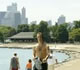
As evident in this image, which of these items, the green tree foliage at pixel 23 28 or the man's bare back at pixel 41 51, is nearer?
the man's bare back at pixel 41 51

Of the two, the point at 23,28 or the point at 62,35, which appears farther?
the point at 23,28

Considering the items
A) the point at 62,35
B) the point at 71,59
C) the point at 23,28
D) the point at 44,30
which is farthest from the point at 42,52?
the point at 23,28

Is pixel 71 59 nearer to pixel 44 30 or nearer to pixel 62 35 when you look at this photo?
pixel 62 35

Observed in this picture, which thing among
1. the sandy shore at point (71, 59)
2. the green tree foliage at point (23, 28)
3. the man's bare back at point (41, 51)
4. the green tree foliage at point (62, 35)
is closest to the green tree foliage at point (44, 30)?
the green tree foliage at point (62, 35)

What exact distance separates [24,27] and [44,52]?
12726 cm

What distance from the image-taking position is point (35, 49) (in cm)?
741

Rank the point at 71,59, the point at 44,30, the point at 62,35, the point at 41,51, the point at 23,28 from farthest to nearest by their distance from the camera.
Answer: the point at 23,28
the point at 44,30
the point at 62,35
the point at 71,59
the point at 41,51

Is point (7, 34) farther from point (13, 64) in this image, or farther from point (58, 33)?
point (13, 64)

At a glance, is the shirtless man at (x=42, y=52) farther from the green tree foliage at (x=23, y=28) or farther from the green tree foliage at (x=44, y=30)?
the green tree foliage at (x=23, y=28)

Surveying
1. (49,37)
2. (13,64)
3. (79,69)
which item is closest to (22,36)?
(49,37)

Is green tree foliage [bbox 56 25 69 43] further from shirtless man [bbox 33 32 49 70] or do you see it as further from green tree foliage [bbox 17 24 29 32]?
shirtless man [bbox 33 32 49 70]

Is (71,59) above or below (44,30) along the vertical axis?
below

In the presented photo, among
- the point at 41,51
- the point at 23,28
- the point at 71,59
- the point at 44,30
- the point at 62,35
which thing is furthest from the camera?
the point at 23,28

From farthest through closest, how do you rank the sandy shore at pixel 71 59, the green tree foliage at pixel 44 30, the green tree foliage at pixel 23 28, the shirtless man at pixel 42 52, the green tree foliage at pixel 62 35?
the green tree foliage at pixel 23 28 < the green tree foliage at pixel 44 30 < the green tree foliage at pixel 62 35 < the sandy shore at pixel 71 59 < the shirtless man at pixel 42 52
